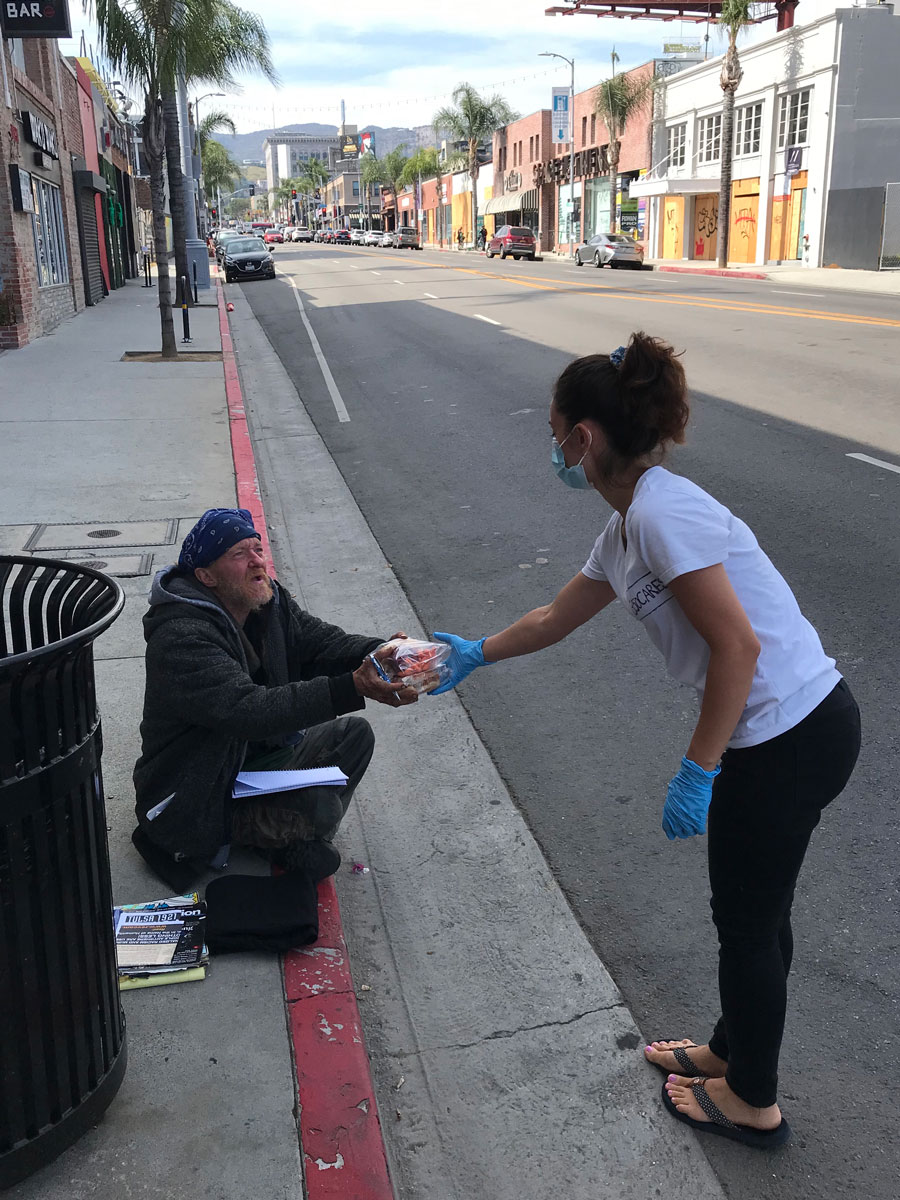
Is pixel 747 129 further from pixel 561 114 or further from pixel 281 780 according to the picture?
pixel 281 780

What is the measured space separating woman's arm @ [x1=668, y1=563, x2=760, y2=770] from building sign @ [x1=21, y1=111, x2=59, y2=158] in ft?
63.7

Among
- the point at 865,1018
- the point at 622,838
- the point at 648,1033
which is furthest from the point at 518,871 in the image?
the point at 865,1018

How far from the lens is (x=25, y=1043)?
7.41 feet

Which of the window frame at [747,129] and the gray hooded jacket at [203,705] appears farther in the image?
the window frame at [747,129]

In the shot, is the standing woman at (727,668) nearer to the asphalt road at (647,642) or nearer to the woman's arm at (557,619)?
the woman's arm at (557,619)

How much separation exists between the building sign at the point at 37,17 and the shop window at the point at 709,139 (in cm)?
3961

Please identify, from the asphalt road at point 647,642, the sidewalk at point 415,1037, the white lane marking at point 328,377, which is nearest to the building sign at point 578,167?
the white lane marking at point 328,377

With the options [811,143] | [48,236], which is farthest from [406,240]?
[48,236]

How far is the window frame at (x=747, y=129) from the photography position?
146ft

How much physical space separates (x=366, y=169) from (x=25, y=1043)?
14120cm

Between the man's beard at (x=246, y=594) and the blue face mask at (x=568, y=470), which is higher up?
the blue face mask at (x=568, y=470)

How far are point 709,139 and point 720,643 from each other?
174 feet

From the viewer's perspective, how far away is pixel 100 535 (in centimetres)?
731

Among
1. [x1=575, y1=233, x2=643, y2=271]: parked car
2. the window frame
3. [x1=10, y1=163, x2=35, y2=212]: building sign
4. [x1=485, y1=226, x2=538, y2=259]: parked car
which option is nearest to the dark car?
[x1=575, y1=233, x2=643, y2=271]: parked car
